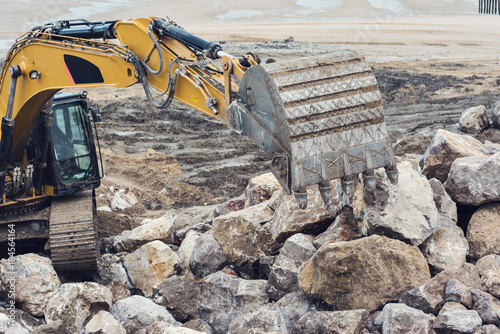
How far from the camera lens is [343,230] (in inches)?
233

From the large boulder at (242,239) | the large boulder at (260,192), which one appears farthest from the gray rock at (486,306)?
the large boulder at (260,192)

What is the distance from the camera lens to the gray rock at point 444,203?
6.36 m

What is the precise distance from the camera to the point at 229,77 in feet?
16.5

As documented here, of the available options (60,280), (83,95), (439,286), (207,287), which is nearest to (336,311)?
(439,286)

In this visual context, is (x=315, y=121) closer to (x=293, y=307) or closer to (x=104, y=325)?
(x=293, y=307)

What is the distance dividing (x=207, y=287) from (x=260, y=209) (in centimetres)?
126

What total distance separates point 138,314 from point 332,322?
1.79 m

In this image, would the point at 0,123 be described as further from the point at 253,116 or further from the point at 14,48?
the point at 253,116

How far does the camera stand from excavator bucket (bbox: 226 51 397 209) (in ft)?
15.0

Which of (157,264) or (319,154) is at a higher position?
(319,154)

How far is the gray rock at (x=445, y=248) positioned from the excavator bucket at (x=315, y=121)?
1.31m

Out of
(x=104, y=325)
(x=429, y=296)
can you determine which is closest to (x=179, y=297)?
(x=104, y=325)

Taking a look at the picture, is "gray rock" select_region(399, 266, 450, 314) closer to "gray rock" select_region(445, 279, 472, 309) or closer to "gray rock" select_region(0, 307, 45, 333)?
"gray rock" select_region(445, 279, 472, 309)

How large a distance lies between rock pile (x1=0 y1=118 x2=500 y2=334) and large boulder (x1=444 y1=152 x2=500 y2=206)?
0.01m
